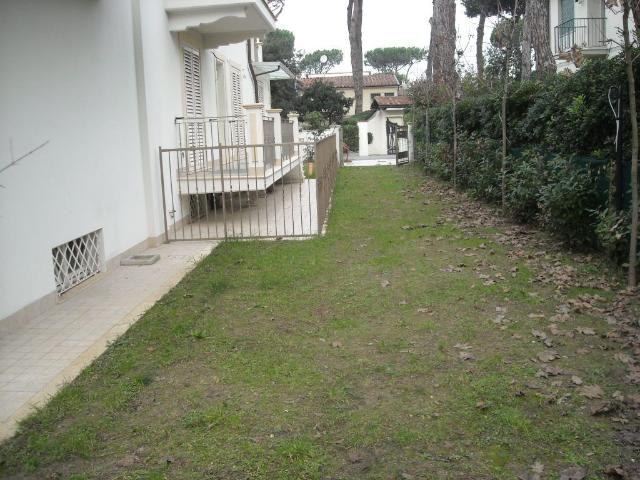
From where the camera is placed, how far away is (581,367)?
15.5 feet

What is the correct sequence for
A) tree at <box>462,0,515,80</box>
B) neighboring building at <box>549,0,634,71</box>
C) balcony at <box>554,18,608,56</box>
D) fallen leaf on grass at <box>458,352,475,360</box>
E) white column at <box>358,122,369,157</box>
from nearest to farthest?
1. fallen leaf on grass at <box>458,352,475,360</box>
2. neighboring building at <box>549,0,634,71</box>
3. balcony at <box>554,18,608,56</box>
4. tree at <box>462,0,515,80</box>
5. white column at <box>358,122,369,157</box>

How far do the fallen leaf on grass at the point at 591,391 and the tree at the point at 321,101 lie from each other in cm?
3538

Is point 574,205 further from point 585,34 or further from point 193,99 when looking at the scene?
point 585,34

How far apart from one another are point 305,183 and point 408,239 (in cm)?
972

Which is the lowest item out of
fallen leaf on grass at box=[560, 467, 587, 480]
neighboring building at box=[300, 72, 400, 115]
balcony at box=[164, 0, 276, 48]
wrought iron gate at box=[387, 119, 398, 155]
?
fallen leaf on grass at box=[560, 467, 587, 480]

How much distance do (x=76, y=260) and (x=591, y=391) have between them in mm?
5720

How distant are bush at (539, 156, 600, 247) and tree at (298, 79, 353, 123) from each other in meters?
31.6

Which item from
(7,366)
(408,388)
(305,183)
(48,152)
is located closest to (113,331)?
(7,366)

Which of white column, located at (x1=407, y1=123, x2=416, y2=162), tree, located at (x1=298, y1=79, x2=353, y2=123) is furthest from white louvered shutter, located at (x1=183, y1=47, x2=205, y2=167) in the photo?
tree, located at (x1=298, y1=79, x2=353, y2=123)

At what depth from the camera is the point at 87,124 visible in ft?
25.1

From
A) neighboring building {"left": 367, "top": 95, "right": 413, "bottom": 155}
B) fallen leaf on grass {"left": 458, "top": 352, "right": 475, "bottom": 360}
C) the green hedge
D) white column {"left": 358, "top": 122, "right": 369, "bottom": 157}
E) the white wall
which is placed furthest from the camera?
neighboring building {"left": 367, "top": 95, "right": 413, "bottom": 155}

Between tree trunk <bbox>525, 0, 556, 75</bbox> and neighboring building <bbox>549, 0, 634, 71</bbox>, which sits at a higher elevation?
neighboring building <bbox>549, 0, 634, 71</bbox>

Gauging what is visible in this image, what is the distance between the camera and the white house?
6020 millimetres

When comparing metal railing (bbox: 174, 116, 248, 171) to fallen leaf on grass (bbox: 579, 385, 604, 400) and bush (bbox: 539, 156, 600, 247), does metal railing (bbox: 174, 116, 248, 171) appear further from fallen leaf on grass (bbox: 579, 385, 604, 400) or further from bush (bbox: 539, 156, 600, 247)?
fallen leaf on grass (bbox: 579, 385, 604, 400)
